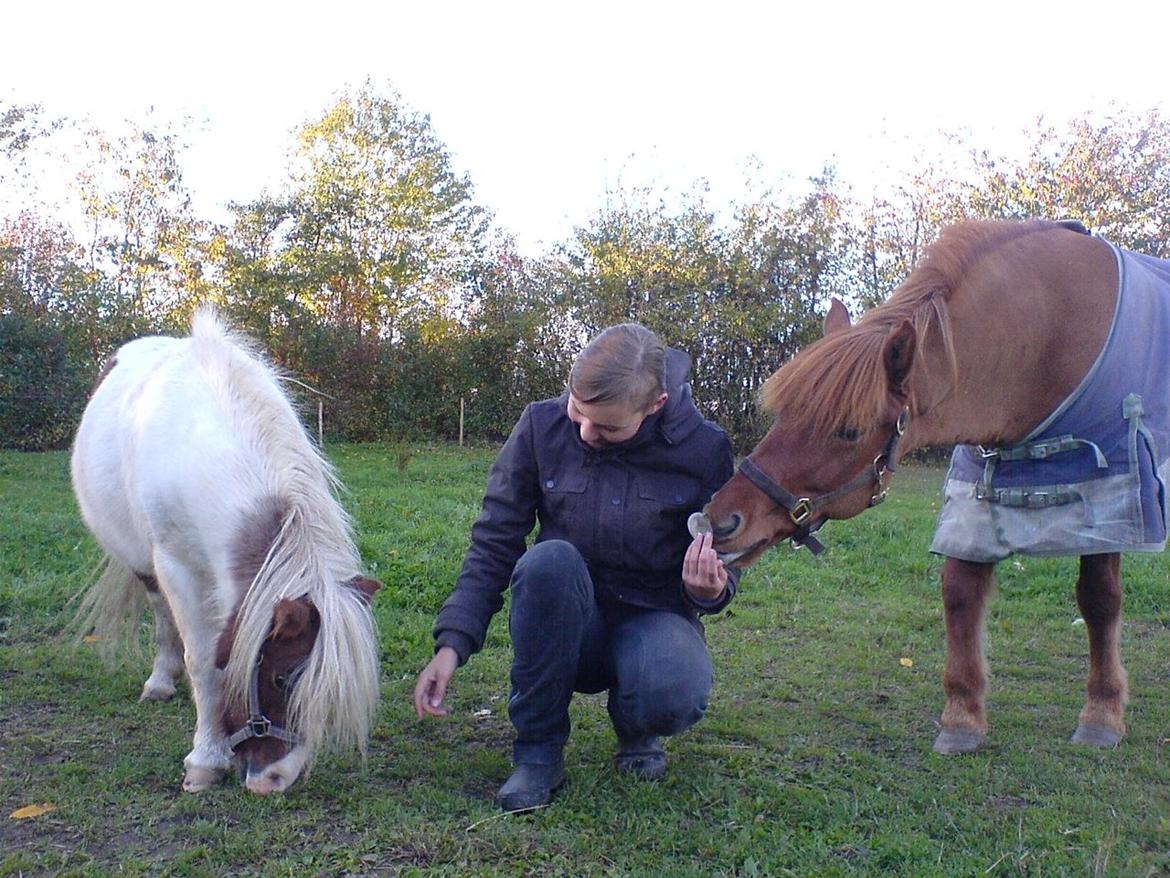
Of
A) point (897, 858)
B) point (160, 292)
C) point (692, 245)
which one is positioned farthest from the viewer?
point (160, 292)

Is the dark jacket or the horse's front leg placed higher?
the dark jacket

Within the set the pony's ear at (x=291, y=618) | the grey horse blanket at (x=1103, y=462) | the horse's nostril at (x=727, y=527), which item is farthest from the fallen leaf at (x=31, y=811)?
the grey horse blanket at (x=1103, y=462)

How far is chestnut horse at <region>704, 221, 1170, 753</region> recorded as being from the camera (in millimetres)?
2973

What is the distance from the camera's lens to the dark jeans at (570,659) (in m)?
2.91

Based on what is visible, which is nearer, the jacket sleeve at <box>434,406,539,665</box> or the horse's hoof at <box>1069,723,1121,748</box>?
the jacket sleeve at <box>434,406,539,665</box>

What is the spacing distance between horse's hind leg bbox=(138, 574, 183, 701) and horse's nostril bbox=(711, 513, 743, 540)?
7.71ft

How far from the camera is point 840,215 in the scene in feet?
54.5

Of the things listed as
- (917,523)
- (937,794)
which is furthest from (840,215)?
(937,794)

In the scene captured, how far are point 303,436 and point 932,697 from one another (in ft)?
8.84

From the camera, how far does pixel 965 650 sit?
3.62 meters

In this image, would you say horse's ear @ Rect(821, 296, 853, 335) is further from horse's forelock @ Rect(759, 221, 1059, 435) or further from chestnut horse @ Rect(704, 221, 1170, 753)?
horse's forelock @ Rect(759, 221, 1059, 435)

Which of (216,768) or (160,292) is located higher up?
(160,292)

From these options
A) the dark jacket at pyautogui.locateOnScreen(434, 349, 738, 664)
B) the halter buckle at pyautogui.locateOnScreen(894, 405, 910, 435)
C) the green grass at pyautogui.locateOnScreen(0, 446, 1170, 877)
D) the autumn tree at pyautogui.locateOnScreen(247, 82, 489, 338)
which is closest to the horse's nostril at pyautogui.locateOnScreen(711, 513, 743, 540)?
the dark jacket at pyautogui.locateOnScreen(434, 349, 738, 664)

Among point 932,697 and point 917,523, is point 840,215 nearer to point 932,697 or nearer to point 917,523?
point 917,523
